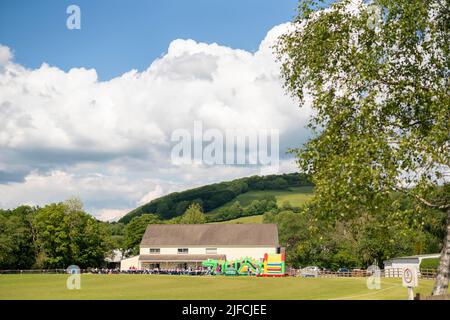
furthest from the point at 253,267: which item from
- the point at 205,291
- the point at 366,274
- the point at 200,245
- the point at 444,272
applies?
the point at 444,272

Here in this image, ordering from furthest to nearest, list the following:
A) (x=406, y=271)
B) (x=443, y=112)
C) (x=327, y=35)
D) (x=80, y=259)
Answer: (x=80, y=259) < (x=327, y=35) < (x=443, y=112) < (x=406, y=271)

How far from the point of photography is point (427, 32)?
1032 inches

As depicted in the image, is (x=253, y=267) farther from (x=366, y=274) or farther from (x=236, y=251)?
(x=236, y=251)

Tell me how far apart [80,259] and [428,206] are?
93.1 m

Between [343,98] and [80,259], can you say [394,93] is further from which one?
[80,259]

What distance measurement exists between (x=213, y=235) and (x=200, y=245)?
3.87m

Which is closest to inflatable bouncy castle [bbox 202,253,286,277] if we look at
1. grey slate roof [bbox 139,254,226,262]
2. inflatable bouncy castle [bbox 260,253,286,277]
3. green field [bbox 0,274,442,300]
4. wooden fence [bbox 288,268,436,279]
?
inflatable bouncy castle [bbox 260,253,286,277]

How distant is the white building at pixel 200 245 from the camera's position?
113 m

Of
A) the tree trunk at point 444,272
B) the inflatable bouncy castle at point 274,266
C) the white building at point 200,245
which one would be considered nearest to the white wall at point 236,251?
the white building at point 200,245

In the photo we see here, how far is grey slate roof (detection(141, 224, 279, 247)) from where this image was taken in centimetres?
11438

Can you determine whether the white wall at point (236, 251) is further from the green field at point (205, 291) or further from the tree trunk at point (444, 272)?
the tree trunk at point (444, 272)

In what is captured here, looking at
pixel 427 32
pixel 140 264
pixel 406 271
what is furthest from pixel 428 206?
pixel 140 264
